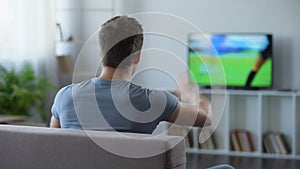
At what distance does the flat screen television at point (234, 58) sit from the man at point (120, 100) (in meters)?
3.15

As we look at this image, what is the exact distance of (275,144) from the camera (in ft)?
17.4

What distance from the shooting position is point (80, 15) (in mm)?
6000

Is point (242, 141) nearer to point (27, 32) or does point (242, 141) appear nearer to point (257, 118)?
point (257, 118)

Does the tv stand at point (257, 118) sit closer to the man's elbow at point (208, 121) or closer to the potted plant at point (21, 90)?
the potted plant at point (21, 90)

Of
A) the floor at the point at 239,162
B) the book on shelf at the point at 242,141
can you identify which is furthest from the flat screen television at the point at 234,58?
the floor at the point at 239,162

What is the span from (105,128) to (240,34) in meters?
3.49

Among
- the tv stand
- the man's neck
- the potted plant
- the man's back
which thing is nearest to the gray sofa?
Answer: the man's back

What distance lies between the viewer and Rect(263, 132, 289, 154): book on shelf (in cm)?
530

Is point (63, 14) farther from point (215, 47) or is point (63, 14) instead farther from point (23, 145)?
point (23, 145)

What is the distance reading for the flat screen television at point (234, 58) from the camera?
5.27 metres

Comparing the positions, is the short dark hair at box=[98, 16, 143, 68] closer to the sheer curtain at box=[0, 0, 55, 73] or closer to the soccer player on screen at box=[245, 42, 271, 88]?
the soccer player on screen at box=[245, 42, 271, 88]

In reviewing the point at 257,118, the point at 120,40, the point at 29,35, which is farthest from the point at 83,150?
the point at 29,35

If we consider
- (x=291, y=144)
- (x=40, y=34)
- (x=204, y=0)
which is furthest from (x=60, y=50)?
(x=291, y=144)

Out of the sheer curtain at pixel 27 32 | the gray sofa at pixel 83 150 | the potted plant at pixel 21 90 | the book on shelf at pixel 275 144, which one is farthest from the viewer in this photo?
the sheer curtain at pixel 27 32
